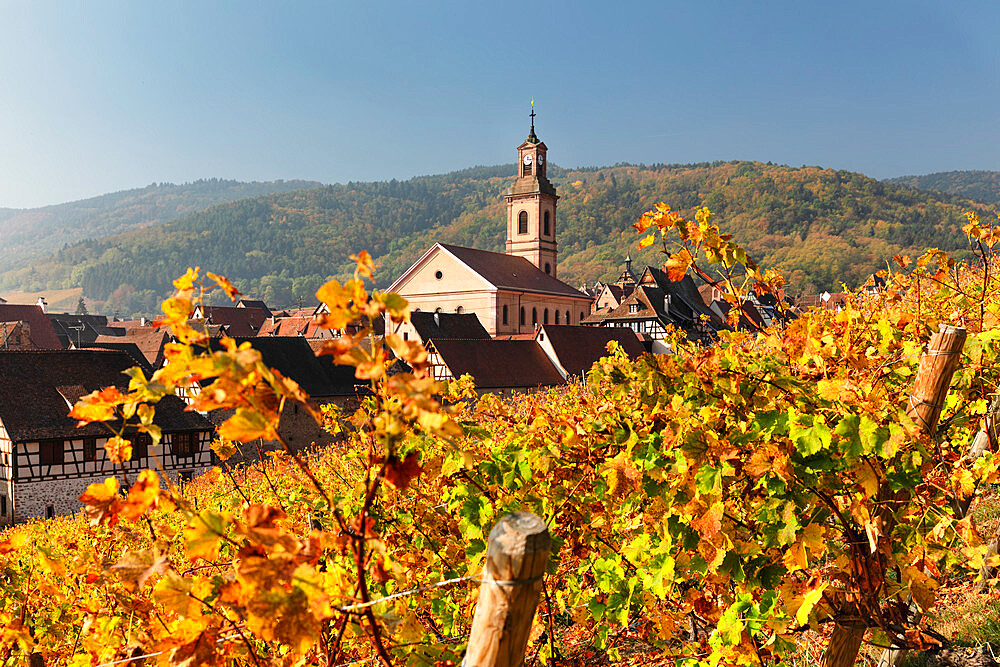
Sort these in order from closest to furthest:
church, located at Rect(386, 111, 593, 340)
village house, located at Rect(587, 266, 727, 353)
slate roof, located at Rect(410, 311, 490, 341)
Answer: slate roof, located at Rect(410, 311, 490, 341) → village house, located at Rect(587, 266, 727, 353) → church, located at Rect(386, 111, 593, 340)

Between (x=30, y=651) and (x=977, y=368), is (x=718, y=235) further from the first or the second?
(x=30, y=651)

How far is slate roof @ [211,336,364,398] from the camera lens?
32.1m

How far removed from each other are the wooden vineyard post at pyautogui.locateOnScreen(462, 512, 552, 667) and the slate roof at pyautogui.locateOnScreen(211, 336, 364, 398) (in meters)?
31.1

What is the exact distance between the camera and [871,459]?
2168 millimetres

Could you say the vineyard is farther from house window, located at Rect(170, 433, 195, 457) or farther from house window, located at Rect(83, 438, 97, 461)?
house window, located at Rect(170, 433, 195, 457)

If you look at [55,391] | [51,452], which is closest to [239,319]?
[55,391]

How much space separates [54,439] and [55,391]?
7.41 ft

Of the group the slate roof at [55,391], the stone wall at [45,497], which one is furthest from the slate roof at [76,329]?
the stone wall at [45,497]

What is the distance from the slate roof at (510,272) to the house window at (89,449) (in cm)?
3185

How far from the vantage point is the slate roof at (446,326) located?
39156mm

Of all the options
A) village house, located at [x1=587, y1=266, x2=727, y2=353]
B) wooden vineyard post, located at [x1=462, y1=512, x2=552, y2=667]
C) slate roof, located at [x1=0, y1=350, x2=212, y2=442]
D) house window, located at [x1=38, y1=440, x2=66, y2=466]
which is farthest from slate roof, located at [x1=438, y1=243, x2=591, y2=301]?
wooden vineyard post, located at [x1=462, y1=512, x2=552, y2=667]

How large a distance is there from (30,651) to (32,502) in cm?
2174

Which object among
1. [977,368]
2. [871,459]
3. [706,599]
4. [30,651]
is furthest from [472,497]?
[977,368]

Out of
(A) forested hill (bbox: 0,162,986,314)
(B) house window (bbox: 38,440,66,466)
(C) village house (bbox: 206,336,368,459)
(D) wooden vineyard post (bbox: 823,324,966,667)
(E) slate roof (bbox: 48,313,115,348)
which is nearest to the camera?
(D) wooden vineyard post (bbox: 823,324,966,667)
